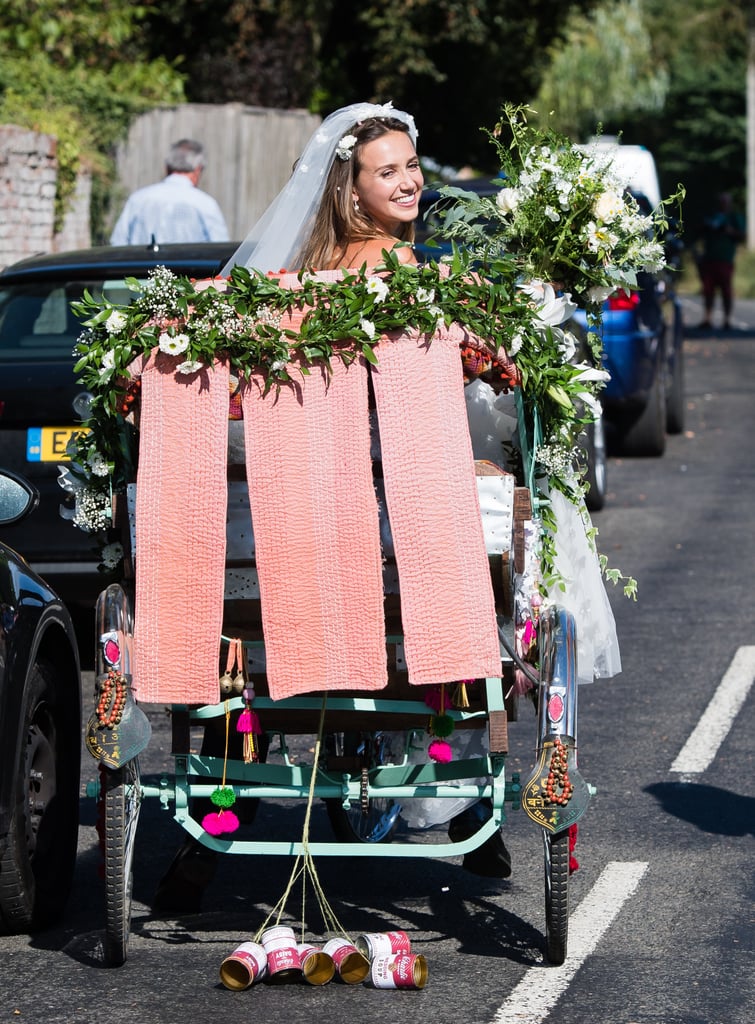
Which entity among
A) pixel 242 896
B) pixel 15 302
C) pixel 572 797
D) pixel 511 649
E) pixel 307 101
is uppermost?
pixel 307 101

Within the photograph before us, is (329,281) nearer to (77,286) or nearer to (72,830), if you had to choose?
(72,830)

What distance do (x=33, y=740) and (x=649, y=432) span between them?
10.9 m

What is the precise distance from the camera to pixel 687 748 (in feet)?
23.4

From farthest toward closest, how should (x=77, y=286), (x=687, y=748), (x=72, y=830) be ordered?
(x=77, y=286) → (x=687, y=748) → (x=72, y=830)

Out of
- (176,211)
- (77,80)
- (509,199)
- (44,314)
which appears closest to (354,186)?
(509,199)

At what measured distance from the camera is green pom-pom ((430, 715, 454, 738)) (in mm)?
4840

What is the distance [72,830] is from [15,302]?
4224 mm

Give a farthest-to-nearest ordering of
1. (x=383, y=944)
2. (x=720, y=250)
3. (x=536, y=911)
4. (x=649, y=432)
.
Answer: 1. (x=720, y=250)
2. (x=649, y=432)
3. (x=536, y=911)
4. (x=383, y=944)

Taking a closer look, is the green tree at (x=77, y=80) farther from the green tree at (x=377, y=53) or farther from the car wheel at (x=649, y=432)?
the car wheel at (x=649, y=432)

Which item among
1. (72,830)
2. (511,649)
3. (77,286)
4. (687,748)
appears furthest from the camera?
(77,286)

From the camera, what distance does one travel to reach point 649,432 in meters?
15.5

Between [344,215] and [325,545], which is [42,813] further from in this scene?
[344,215]

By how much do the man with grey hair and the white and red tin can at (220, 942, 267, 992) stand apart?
8.68 metres

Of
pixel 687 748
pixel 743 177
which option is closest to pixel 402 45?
pixel 687 748
